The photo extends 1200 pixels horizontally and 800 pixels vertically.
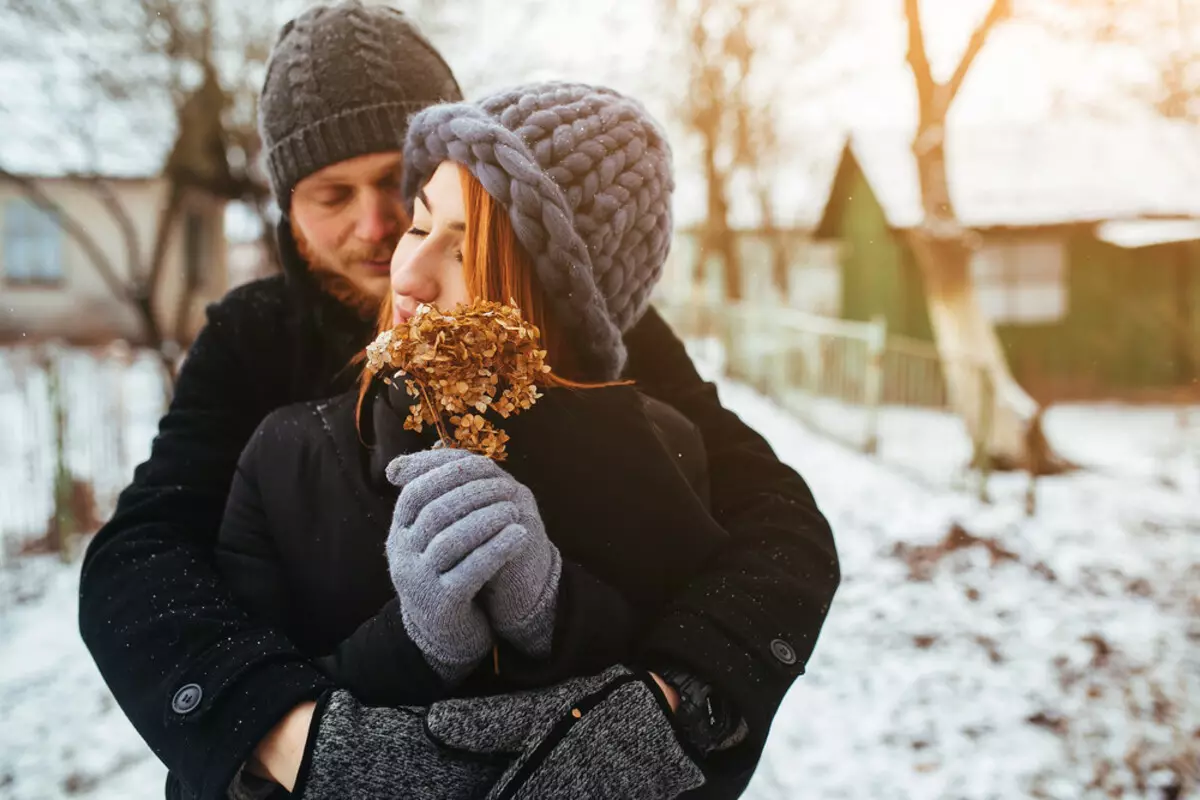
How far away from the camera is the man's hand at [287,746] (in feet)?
3.33

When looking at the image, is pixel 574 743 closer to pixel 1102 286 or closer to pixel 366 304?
pixel 366 304

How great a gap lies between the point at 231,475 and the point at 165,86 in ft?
18.8

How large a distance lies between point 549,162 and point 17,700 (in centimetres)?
379

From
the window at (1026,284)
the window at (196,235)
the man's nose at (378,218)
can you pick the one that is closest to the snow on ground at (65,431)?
the man's nose at (378,218)

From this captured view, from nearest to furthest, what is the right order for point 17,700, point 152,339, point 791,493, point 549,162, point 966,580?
point 549,162 → point 791,493 → point 17,700 → point 966,580 → point 152,339

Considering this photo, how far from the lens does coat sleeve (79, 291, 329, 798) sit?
105cm

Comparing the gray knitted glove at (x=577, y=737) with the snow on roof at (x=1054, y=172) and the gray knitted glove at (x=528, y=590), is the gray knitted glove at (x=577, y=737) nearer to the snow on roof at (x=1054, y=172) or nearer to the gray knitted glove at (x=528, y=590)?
the gray knitted glove at (x=528, y=590)

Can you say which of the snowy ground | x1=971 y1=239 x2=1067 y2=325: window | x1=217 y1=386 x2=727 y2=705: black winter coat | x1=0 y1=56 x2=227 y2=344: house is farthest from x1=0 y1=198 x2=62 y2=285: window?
x1=971 y1=239 x2=1067 y2=325: window

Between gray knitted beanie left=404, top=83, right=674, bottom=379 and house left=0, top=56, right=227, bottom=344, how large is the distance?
530 centimetres

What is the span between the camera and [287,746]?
103 centimetres

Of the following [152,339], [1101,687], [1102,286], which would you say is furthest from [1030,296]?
[152,339]

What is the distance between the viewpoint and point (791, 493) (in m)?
1.46

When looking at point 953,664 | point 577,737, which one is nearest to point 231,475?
point 577,737

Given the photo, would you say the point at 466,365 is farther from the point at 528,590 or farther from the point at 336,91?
the point at 336,91
